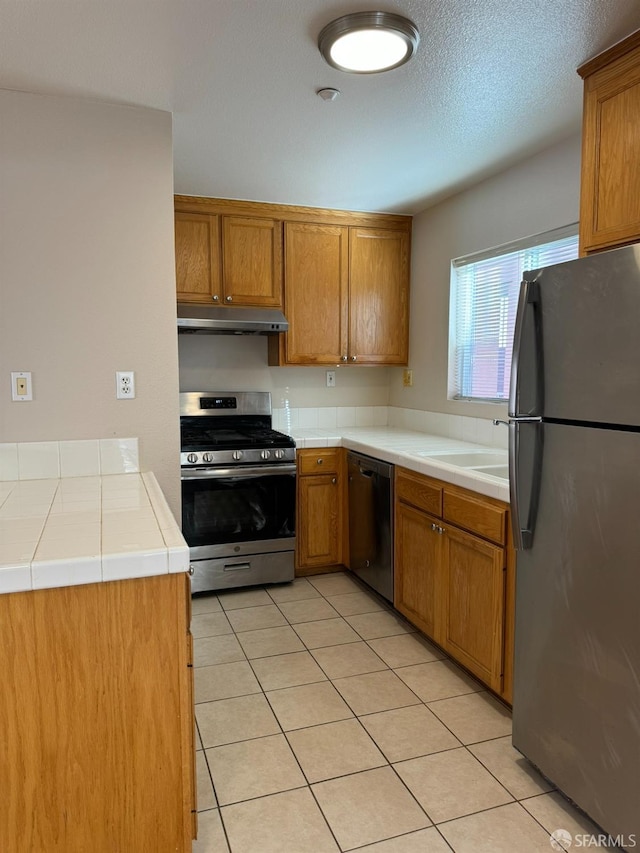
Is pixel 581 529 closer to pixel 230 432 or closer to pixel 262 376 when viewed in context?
pixel 230 432

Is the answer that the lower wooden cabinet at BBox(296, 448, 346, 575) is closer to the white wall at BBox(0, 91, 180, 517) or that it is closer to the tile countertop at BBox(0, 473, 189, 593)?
the white wall at BBox(0, 91, 180, 517)

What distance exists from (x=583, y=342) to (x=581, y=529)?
0.52 meters

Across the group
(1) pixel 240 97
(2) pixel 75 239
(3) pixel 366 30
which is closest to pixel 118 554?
(2) pixel 75 239

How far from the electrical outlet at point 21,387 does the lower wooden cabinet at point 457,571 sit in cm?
171

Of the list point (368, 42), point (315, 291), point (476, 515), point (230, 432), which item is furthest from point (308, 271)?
point (476, 515)

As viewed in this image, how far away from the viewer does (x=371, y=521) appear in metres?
3.26

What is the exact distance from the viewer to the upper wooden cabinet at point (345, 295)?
12.1ft

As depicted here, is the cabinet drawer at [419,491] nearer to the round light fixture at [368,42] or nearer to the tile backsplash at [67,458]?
the tile backsplash at [67,458]

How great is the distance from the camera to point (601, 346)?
4.96ft

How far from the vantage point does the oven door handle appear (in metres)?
3.18

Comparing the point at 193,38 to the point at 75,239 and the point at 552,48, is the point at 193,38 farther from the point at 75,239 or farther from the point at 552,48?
the point at 552,48

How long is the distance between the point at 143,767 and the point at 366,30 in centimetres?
207

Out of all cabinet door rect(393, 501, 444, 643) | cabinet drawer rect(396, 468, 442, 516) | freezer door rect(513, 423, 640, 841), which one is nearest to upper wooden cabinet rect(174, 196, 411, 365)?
cabinet drawer rect(396, 468, 442, 516)

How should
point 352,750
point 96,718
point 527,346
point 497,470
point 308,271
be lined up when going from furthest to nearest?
point 308,271, point 497,470, point 352,750, point 527,346, point 96,718
